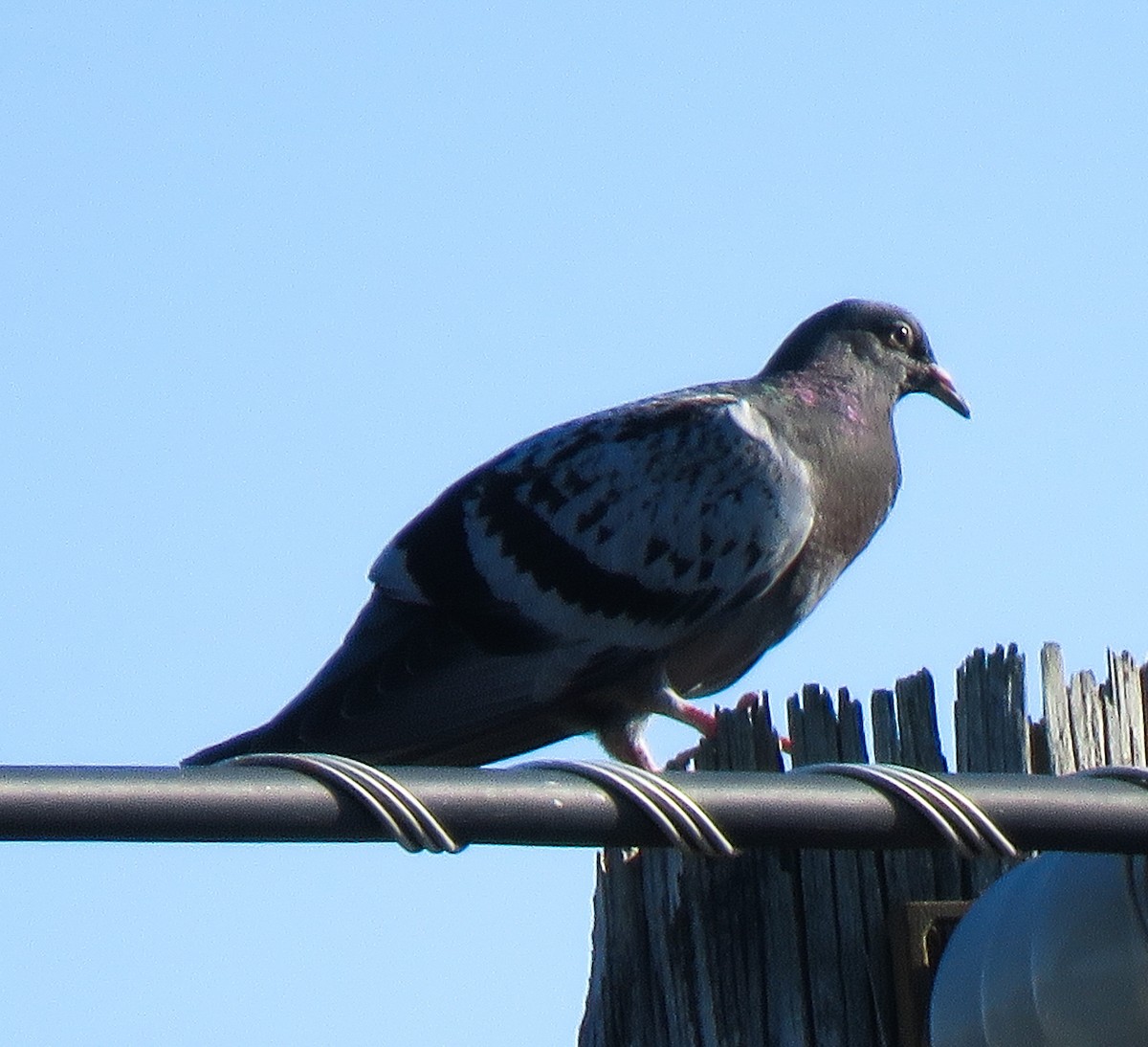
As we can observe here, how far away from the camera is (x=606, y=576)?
7.22 m

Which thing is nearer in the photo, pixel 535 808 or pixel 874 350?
pixel 535 808

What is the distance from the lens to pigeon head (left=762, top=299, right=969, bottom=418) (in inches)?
314

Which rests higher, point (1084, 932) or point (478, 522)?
point (478, 522)

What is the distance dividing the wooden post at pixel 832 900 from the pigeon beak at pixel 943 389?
3933 millimetres

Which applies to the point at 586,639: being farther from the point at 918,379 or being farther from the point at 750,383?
the point at 918,379

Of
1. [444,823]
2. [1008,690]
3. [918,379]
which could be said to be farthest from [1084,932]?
[918,379]

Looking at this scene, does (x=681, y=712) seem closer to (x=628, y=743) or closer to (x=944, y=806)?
(x=628, y=743)

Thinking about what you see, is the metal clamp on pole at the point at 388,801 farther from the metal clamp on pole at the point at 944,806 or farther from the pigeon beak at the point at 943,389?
the pigeon beak at the point at 943,389

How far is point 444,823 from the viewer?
265 centimetres

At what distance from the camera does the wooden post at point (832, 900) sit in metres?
3.99

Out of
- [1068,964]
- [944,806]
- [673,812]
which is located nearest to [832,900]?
[1068,964]

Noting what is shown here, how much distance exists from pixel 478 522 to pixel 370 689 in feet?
2.25

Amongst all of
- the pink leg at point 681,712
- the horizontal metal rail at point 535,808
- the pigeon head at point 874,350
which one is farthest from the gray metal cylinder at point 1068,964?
the pigeon head at point 874,350

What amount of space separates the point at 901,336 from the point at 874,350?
12 centimetres
